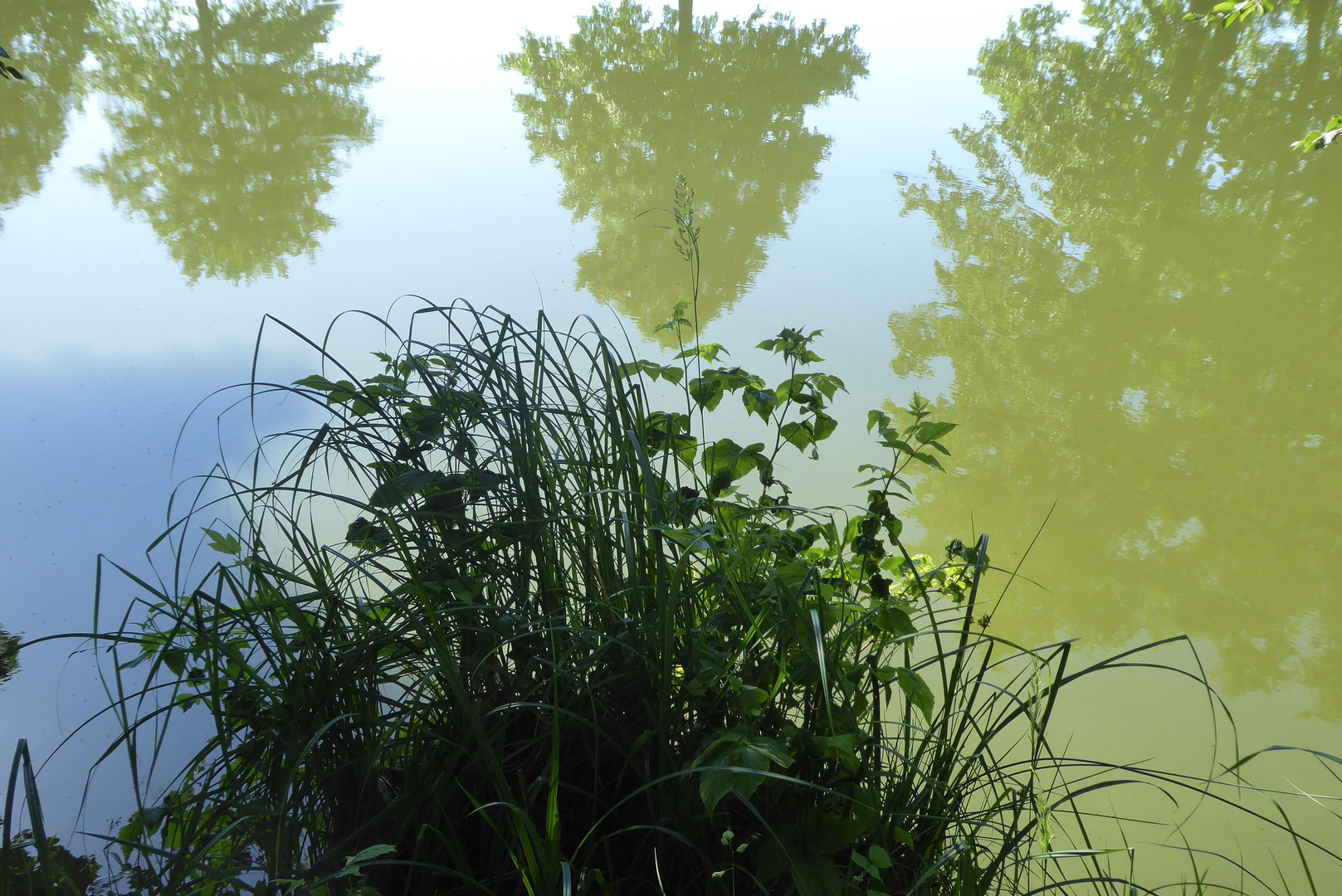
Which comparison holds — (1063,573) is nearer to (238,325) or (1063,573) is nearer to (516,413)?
(516,413)

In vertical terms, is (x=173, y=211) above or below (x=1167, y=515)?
above

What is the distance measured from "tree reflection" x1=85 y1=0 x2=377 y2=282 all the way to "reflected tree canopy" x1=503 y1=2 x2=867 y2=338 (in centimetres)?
138

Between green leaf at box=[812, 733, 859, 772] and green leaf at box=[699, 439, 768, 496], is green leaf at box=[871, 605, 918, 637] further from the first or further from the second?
green leaf at box=[699, 439, 768, 496]

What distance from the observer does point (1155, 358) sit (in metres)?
3.25

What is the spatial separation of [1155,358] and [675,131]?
3.55 metres

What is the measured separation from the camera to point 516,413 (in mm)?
1315

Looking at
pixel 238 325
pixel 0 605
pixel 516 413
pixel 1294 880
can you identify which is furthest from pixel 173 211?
pixel 1294 880

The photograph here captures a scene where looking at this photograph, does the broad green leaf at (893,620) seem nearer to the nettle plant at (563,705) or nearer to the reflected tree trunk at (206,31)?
the nettle plant at (563,705)

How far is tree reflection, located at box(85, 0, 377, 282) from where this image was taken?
4.42m

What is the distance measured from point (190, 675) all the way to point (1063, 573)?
200 centimetres

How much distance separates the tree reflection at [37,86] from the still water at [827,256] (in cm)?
4

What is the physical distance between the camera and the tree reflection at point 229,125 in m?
4.42

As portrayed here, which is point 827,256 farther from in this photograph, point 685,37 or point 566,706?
point 685,37

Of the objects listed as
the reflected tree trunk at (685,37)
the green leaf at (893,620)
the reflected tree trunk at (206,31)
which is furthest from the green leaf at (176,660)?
the reflected tree trunk at (206,31)
